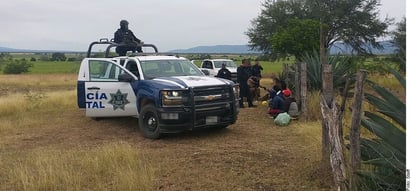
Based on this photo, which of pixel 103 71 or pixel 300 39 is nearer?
pixel 103 71

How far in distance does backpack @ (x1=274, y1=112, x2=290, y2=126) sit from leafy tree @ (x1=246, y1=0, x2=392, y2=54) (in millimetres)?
22118

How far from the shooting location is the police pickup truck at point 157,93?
919cm

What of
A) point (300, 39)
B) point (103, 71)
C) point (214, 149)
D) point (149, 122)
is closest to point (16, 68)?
point (300, 39)

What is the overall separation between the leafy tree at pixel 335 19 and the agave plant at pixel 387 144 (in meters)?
28.4

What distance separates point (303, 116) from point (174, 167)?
5.37 m

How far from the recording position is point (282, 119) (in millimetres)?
10922

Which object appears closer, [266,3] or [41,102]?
[41,102]

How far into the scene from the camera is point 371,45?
113ft

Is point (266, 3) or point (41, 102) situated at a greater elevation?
point (266, 3)

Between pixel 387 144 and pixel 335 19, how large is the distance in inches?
1168

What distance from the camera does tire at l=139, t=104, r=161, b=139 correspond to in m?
9.51

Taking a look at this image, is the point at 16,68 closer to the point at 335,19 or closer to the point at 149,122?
the point at 335,19
